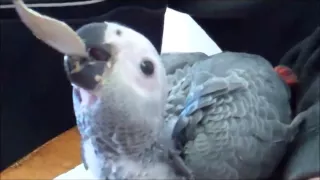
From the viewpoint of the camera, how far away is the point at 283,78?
0.53 m

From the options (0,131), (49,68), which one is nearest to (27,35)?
(49,68)

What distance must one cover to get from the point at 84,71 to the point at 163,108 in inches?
3.2

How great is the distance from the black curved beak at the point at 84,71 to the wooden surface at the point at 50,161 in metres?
0.44

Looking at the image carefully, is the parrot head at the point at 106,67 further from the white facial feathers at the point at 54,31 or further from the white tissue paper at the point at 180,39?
the white tissue paper at the point at 180,39

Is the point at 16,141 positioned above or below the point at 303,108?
below

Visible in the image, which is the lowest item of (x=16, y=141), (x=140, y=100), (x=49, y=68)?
(x=16, y=141)

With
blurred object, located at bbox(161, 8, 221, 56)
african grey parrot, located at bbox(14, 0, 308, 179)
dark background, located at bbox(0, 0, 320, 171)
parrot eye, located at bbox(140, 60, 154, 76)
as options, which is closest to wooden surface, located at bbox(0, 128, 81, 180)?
dark background, located at bbox(0, 0, 320, 171)

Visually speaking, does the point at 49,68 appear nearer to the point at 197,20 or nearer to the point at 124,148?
the point at 197,20

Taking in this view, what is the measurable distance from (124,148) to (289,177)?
0.15 metres

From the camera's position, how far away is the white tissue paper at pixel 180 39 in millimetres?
730

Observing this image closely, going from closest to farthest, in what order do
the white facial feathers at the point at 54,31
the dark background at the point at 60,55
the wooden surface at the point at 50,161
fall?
the white facial feathers at the point at 54,31, the dark background at the point at 60,55, the wooden surface at the point at 50,161

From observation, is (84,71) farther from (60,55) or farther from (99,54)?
(60,55)

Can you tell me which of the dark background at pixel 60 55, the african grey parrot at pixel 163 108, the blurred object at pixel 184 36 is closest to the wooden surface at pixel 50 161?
the dark background at pixel 60 55

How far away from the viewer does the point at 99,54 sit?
371 millimetres
